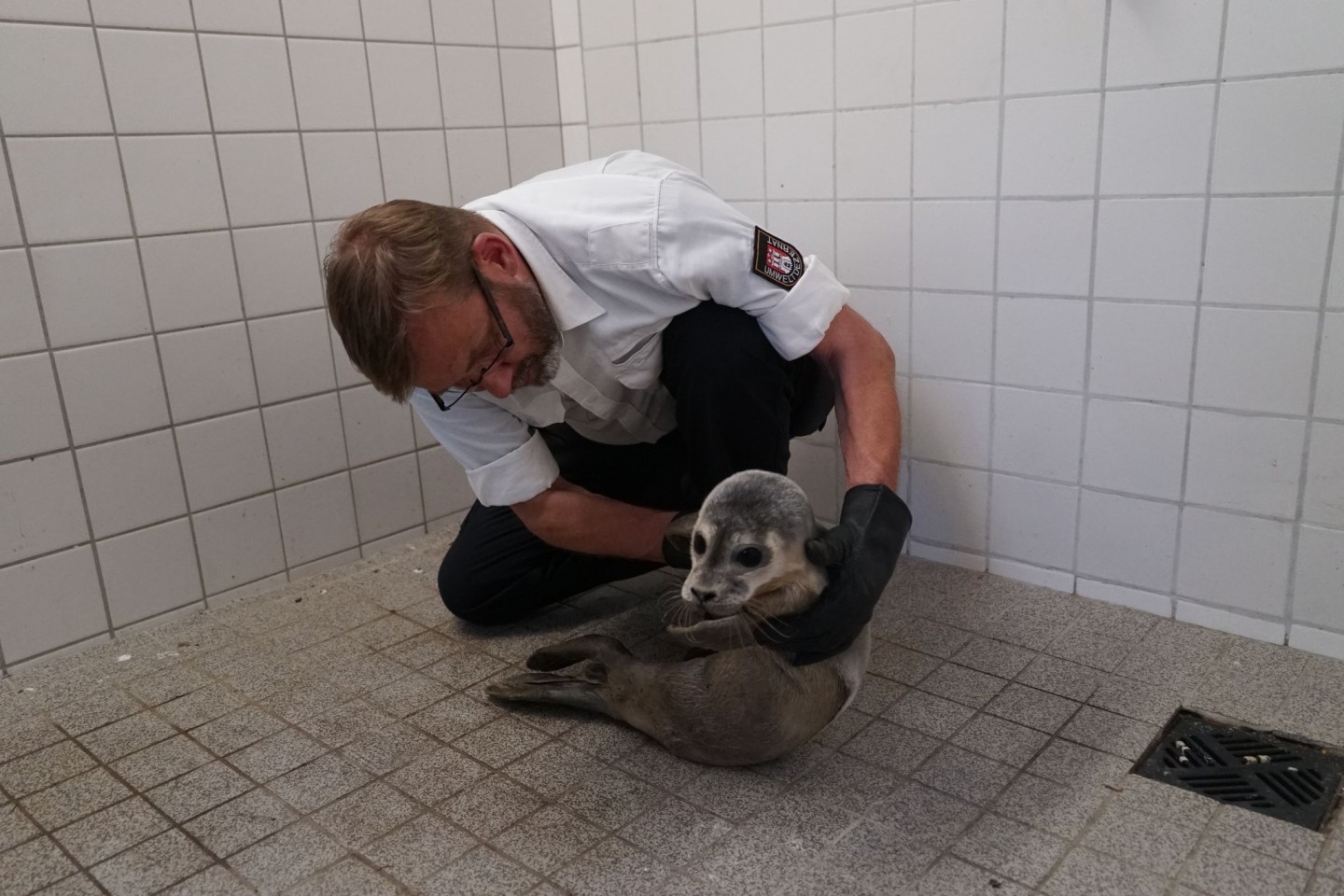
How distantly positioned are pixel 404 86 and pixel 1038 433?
1.81 meters

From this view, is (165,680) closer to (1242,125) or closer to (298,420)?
(298,420)

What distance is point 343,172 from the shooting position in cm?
251

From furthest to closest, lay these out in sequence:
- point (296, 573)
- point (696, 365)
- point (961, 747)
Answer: point (296, 573), point (696, 365), point (961, 747)

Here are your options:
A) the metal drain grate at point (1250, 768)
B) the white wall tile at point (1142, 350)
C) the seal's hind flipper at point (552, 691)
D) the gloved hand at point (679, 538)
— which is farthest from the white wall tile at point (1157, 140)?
the seal's hind flipper at point (552, 691)

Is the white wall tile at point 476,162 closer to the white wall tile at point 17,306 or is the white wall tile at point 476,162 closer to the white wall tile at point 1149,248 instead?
the white wall tile at point 17,306

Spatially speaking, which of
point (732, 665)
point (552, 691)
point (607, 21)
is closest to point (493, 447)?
point (552, 691)

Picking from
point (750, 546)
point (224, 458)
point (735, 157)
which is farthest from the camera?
point (735, 157)

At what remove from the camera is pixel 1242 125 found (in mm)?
1819

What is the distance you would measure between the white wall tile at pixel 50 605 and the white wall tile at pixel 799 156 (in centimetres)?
184

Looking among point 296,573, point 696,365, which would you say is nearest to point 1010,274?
point 696,365

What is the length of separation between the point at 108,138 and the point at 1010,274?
196 cm

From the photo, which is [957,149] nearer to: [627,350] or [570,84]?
Answer: [627,350]

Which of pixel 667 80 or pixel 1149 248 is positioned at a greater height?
pixel 667 80

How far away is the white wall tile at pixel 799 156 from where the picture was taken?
2.43 meters
